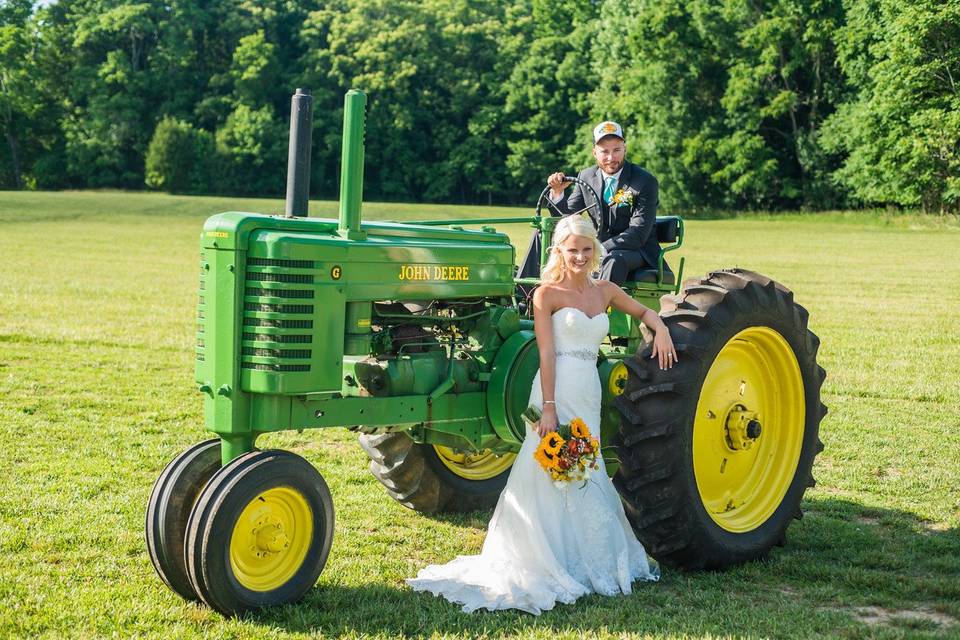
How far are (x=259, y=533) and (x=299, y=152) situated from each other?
1.54 metres

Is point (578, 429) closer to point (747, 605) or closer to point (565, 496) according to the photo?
point (565, 496)

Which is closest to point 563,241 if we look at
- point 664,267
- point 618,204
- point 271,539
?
point 618,204

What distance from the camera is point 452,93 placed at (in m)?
65.6

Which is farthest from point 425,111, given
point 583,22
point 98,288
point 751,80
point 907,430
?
point 907,430

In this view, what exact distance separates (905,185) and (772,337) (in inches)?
1569

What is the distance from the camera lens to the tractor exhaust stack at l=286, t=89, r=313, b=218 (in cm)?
457

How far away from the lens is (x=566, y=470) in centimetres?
484

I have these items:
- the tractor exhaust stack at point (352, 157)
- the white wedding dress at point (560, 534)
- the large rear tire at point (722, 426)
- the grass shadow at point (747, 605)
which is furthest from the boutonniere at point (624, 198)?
the tractor exhaust stack at point (352, 157)

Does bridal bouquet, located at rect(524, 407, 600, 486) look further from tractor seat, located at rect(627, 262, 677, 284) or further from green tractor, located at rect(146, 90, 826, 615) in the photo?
tractor seat, located at rect(627, 262, 677, 284)

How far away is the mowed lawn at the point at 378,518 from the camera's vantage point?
4.33 m

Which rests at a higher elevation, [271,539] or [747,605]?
[271,539]

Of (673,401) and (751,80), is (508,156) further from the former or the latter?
(673,401)

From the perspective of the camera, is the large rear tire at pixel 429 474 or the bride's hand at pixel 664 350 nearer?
the bride's hand at pixel 664 350

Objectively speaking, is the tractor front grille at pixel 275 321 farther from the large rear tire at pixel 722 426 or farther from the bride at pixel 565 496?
the large rear tire at pixel 722 426
